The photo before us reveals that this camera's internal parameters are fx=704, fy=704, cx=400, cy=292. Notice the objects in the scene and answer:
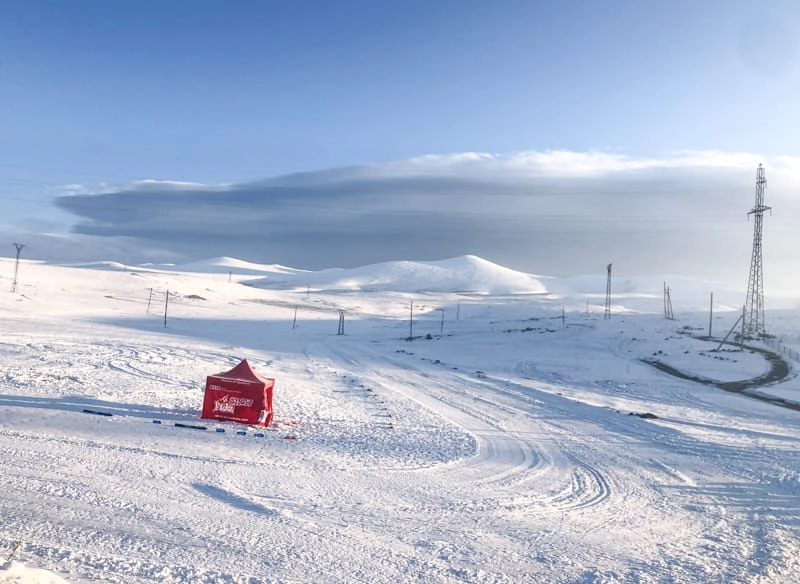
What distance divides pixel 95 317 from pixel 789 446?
49366 millimetres

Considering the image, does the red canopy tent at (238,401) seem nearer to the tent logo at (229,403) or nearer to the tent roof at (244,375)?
the tent logo at (229,403)

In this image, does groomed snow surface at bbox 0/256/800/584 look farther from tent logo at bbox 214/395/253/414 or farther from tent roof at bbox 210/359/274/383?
tent roof at bbox 210/359/274/383

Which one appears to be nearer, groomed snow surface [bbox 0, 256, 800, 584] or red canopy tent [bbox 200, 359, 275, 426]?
groomed snow surface [bbox 0, 256, 800, 584]

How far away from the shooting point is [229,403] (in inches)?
634

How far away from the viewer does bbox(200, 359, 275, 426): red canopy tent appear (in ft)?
52.4

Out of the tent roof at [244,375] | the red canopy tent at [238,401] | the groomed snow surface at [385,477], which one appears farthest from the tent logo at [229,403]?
the groomed snow surface at [385,477]

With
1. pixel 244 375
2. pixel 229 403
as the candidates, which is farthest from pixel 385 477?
pixel 244 375

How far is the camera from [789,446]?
16328mm

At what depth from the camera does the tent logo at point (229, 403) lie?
1602 centimetres

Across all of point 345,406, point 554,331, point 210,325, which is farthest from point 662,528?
point 210,325

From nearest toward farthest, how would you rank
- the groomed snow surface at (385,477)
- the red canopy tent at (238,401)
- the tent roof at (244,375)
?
the groomed snow surface at (385,477), the red canopy tent at (238,401), the tent roof at (244,375)

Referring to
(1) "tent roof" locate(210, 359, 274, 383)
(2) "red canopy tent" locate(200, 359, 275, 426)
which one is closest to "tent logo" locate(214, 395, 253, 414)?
(2) "red canopy tent" locate(200, 359, 275, 426)

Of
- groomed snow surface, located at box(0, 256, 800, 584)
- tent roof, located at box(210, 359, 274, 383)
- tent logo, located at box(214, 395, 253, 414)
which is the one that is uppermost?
tent roof, located at box(210, 359, 274, 383)

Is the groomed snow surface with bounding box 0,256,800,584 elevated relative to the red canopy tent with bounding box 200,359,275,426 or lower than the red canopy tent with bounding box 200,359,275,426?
lower
